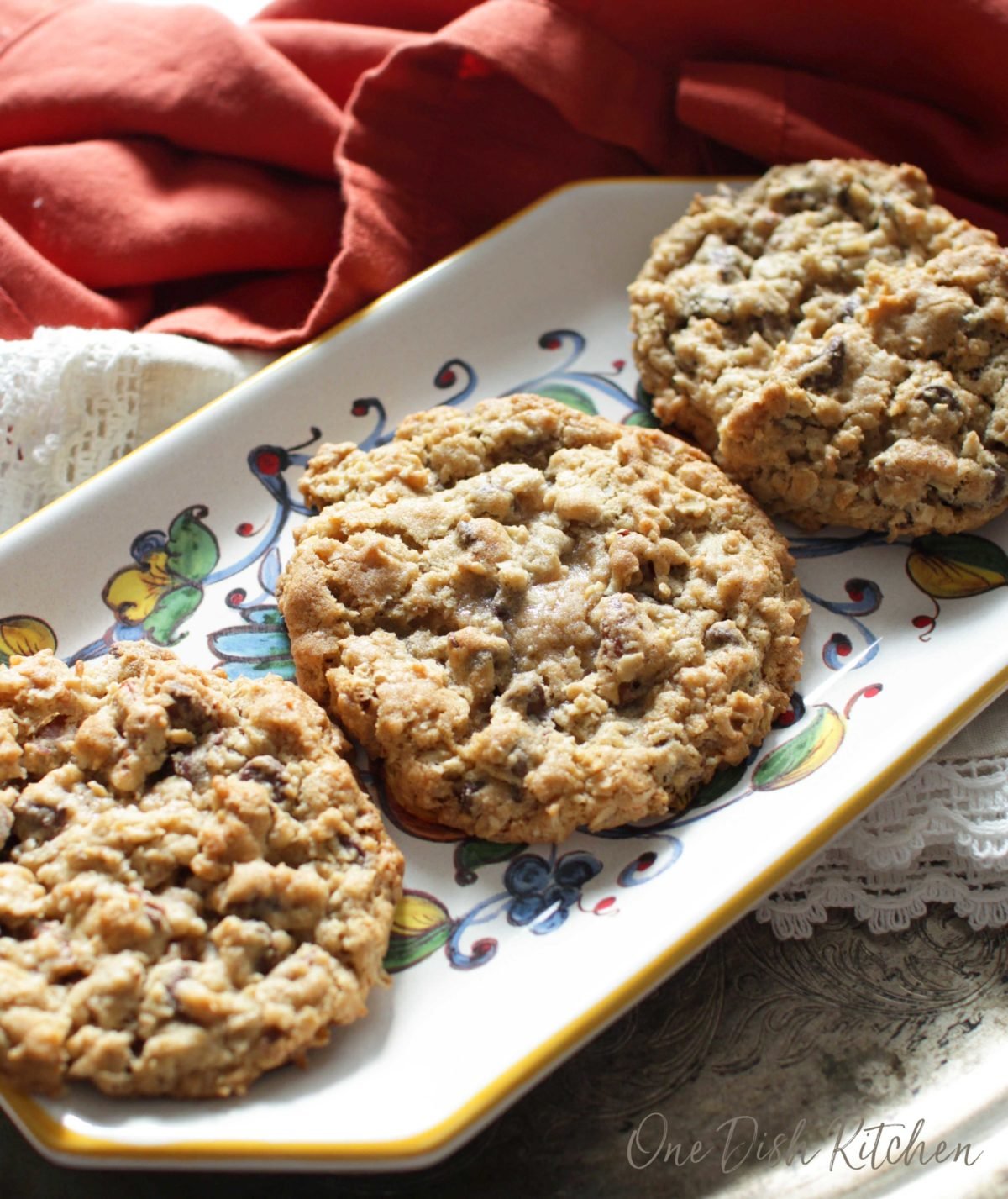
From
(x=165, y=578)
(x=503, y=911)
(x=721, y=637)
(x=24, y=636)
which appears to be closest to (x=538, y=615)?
(x=721, y=637)

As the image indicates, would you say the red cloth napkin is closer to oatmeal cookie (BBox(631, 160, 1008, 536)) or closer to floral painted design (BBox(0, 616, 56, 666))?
oatmeal cookie (BBox(631, 160, 1008, 536))

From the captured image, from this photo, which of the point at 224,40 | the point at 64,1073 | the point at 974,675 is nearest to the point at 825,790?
the point at 974,675

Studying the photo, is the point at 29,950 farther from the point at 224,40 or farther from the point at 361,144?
the point at 224,40

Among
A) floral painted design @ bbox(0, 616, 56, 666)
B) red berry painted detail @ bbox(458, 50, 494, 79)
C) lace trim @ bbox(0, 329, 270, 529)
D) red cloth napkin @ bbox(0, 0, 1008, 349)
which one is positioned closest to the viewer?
floral painted design @ bbox(0, 616, 56, 666)

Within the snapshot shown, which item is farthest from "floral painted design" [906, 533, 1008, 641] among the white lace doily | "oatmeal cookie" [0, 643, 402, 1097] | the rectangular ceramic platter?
"oatmeal cookie" [0, 643, 402, 1097]

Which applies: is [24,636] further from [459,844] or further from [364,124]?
[364,124]
